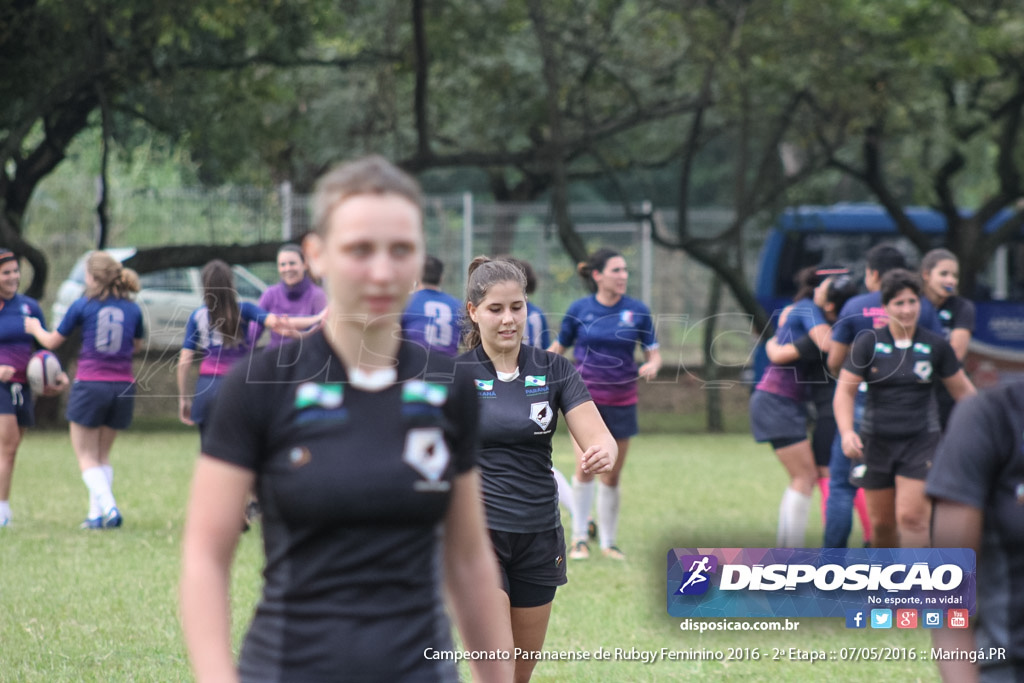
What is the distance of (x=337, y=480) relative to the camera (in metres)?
2.31

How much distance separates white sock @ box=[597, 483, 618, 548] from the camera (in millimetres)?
9719

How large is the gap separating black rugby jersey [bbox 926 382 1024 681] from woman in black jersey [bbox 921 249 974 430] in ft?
21.8

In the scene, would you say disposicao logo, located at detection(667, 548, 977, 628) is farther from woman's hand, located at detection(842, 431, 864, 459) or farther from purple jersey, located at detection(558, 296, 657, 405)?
purple jersey, located at detection(558, 296, 657, 405)

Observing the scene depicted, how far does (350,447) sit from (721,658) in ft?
16.4

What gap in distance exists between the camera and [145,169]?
22.2 m

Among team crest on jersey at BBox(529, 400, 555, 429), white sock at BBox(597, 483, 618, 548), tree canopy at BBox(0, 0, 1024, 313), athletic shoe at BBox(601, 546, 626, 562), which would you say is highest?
tree canopy at BBox(0, 0, 1024, 313)

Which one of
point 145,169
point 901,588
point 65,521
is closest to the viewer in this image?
point 901,588

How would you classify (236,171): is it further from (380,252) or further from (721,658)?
(380,252)

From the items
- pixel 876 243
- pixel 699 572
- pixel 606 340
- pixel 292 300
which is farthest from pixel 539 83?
pixel 699 572

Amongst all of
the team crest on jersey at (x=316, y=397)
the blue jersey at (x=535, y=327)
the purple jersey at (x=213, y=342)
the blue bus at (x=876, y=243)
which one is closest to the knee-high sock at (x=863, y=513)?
the blue jersey at (x=535, y=327)

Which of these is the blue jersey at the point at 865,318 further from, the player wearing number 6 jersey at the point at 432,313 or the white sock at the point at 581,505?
the player wearing number 6 jersey at the point at 432,313

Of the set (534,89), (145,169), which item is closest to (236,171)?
(145,169)

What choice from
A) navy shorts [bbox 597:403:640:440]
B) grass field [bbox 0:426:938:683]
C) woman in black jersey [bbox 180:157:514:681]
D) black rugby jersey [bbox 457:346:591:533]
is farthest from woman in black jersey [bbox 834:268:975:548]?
woman in black jersey [bbox 180:157:514:681]

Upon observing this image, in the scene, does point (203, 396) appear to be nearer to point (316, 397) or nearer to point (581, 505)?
point (581, 505)
